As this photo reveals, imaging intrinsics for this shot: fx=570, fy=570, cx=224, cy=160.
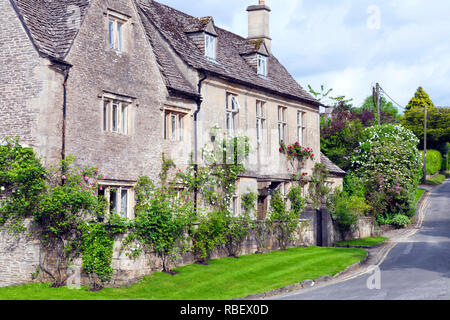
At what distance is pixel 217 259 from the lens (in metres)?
20.8

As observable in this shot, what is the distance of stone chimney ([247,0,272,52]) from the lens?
31.8 m

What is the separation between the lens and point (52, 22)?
61.2 ft

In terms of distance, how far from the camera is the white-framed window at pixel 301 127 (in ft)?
102

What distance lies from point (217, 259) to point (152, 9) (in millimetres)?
11460

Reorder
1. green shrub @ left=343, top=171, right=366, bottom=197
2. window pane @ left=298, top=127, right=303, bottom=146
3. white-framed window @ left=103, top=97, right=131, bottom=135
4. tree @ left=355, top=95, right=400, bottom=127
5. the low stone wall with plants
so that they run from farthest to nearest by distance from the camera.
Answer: tree @ left=355, top=95, right=400, bottom=127, green shrub @ left=343, top=171, right=366, bottom=197, window pane @ left=298, top=127, right=303, bottom=146, white-framed window @ left=103, top=97, right=131, bottom=135, the low stone wall with plants

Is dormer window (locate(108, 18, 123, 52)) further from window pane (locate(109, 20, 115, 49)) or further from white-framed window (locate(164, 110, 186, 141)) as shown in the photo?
white-framed window (locate(164, 110, 186, 141))

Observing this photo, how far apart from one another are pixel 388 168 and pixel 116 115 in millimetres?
26900

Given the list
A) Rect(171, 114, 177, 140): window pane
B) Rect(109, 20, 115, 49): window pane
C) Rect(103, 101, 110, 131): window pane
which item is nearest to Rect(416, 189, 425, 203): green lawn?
Rect(171, 114, 177, 140): window pane

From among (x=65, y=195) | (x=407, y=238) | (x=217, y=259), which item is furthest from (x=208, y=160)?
(x=407, y=238)

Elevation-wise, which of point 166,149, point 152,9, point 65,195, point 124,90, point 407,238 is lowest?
point 407,238

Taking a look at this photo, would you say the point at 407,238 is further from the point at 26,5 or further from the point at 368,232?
the point at 26,5

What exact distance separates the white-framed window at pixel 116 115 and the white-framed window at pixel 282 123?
438 inches

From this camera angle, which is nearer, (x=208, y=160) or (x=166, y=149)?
(x=166, y=149)

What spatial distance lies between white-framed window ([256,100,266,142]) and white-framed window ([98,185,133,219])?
367 inches
